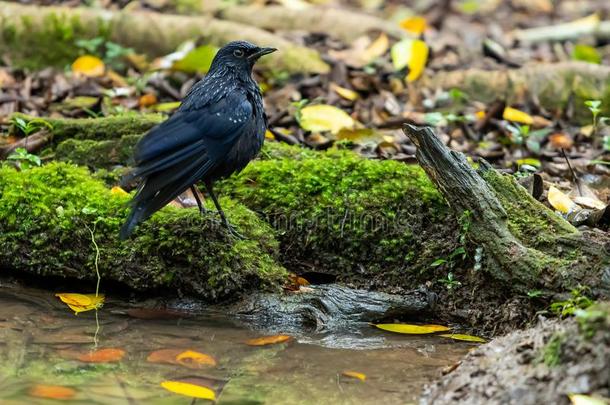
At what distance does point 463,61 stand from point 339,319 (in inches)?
210

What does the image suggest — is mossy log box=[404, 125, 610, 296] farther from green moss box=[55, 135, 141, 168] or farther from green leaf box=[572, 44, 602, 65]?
green leaf box=[572, 44, 602, 65]

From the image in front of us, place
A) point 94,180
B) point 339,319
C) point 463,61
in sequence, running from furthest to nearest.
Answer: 1. point 463,61
2. point 94,180
3. point 339,319

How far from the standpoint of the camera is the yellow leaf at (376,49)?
361 inches

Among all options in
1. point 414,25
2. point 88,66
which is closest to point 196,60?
point 88,66

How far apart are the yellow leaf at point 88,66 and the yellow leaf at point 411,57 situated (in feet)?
9.75

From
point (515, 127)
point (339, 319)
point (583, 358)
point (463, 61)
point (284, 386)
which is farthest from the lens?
point (463, 61)

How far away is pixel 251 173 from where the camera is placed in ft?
20.1

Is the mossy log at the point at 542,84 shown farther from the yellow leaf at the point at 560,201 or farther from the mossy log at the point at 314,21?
the yellow leaf at the point at 560,201

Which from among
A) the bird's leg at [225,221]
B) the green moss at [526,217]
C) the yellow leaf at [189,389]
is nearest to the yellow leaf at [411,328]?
the green moss at [526,217]

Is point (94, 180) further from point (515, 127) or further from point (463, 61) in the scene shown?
point (463, 61)

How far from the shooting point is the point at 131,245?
17.5 ft

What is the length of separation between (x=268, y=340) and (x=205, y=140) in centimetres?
129

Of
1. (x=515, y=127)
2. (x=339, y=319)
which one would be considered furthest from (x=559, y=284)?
(x=515, y=127)

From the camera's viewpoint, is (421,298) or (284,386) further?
(421,298)
